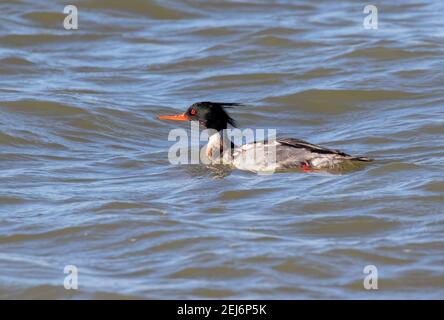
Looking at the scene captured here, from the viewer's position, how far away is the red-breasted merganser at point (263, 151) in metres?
13.6

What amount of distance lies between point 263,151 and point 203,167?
38.8 inches

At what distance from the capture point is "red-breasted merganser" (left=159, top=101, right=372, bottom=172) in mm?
13617

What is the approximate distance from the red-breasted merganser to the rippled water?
0.28 meters

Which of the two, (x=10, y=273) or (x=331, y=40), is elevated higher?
(x=331, y=40)

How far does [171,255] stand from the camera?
34.6ft

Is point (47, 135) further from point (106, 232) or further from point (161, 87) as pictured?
point (106, 232)

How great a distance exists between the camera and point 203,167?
14.7m

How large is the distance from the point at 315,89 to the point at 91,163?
16.2 ft

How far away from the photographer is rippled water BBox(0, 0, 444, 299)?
10.1 m

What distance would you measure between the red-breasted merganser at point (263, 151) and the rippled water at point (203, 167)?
28 cm

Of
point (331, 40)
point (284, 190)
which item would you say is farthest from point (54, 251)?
point (331, 40)

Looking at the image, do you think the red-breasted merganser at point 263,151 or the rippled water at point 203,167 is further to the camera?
the red-breasted merganser at point 263,151

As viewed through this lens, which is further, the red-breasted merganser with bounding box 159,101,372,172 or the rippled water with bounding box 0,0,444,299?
the red-breasted merganser with bounding box 159,101,372,172

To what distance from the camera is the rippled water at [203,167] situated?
399 inches
